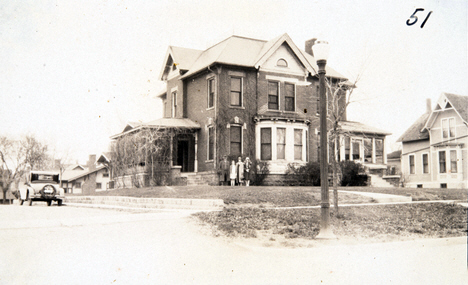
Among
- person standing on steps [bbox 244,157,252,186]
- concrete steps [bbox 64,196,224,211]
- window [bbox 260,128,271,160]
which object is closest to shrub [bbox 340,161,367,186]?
window [bbox 260,128,271,160]

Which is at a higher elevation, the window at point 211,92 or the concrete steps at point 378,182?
the window at point 211,92

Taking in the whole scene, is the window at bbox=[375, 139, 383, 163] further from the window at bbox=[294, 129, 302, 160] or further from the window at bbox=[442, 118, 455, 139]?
the window at bbox=[442, 118, 455, 139]

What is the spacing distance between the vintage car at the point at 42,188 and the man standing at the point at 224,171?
6171 millimetres

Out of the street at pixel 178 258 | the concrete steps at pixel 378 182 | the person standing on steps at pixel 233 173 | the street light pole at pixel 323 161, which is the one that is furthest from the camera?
the concrete steps at pixel 378 182

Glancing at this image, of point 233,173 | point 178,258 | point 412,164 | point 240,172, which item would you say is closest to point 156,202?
point 233,173

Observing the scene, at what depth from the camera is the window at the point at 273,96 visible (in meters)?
19.6

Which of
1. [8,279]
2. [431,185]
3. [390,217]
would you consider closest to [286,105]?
[431,185]

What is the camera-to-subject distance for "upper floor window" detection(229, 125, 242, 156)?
19.0 meters

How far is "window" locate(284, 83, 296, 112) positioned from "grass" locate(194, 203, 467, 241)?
8.97m

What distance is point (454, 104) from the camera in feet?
41.4

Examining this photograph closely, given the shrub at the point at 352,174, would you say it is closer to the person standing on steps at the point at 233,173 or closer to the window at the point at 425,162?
the window at the point at 425,162

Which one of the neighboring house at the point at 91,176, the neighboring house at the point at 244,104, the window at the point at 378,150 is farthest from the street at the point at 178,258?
the window at the point at 378,150

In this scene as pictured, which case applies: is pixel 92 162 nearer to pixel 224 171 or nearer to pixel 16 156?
pixel 16 156

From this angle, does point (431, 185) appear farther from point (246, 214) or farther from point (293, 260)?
point (293, 260)
